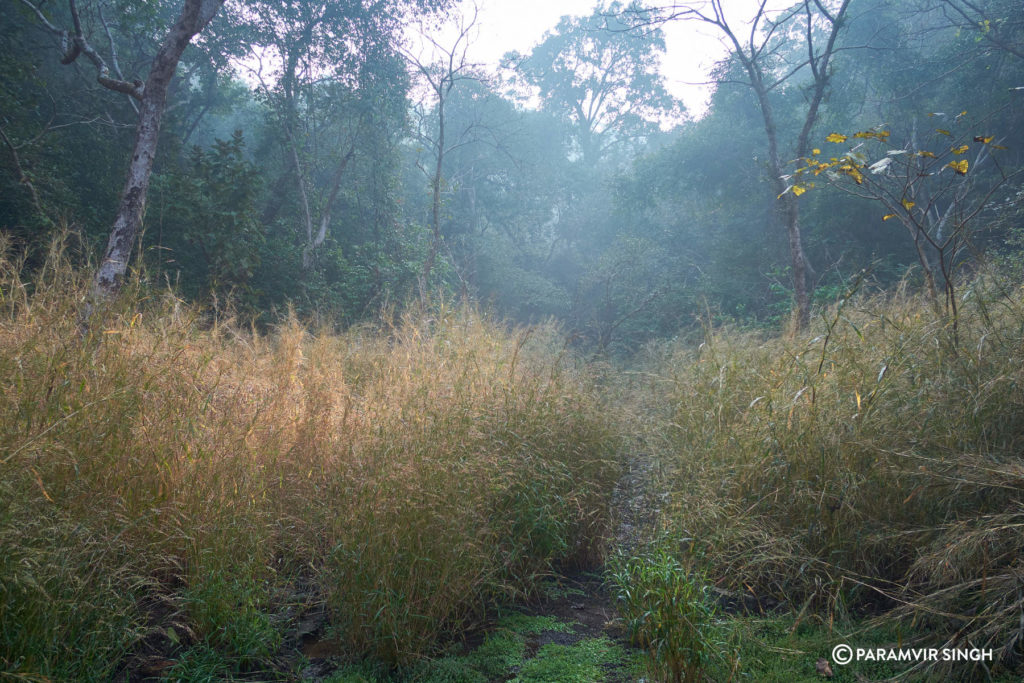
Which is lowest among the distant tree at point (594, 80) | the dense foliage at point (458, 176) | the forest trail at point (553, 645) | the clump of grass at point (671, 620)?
the forest trail at point (553, 645)

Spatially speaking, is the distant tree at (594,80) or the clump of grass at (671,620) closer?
the clump of grass at (671,620)

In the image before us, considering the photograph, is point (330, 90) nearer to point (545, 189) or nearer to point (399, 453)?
point (545, 189)

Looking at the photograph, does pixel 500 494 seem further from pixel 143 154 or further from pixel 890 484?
pixel 143 154

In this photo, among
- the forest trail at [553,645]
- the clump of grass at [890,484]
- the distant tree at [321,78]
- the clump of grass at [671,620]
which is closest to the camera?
the clump of grass at [671,620]

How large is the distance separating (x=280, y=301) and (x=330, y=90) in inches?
235

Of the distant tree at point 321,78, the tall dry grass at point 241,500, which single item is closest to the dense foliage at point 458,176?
the distant tree at point 321,78

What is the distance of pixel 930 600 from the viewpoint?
2.29m

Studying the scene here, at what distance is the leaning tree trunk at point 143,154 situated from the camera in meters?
5.30

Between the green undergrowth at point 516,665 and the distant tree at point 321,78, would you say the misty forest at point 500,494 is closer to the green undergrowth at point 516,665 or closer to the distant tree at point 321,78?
the green undergrowth at point 516,665

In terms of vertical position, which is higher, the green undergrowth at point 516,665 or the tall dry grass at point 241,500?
the tall dry grass at point 241,500

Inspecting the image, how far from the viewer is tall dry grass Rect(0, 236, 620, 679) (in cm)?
215

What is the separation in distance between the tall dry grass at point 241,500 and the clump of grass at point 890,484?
836 mm

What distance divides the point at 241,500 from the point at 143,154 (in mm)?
4614

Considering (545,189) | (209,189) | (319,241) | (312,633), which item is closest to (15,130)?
(209,189)
